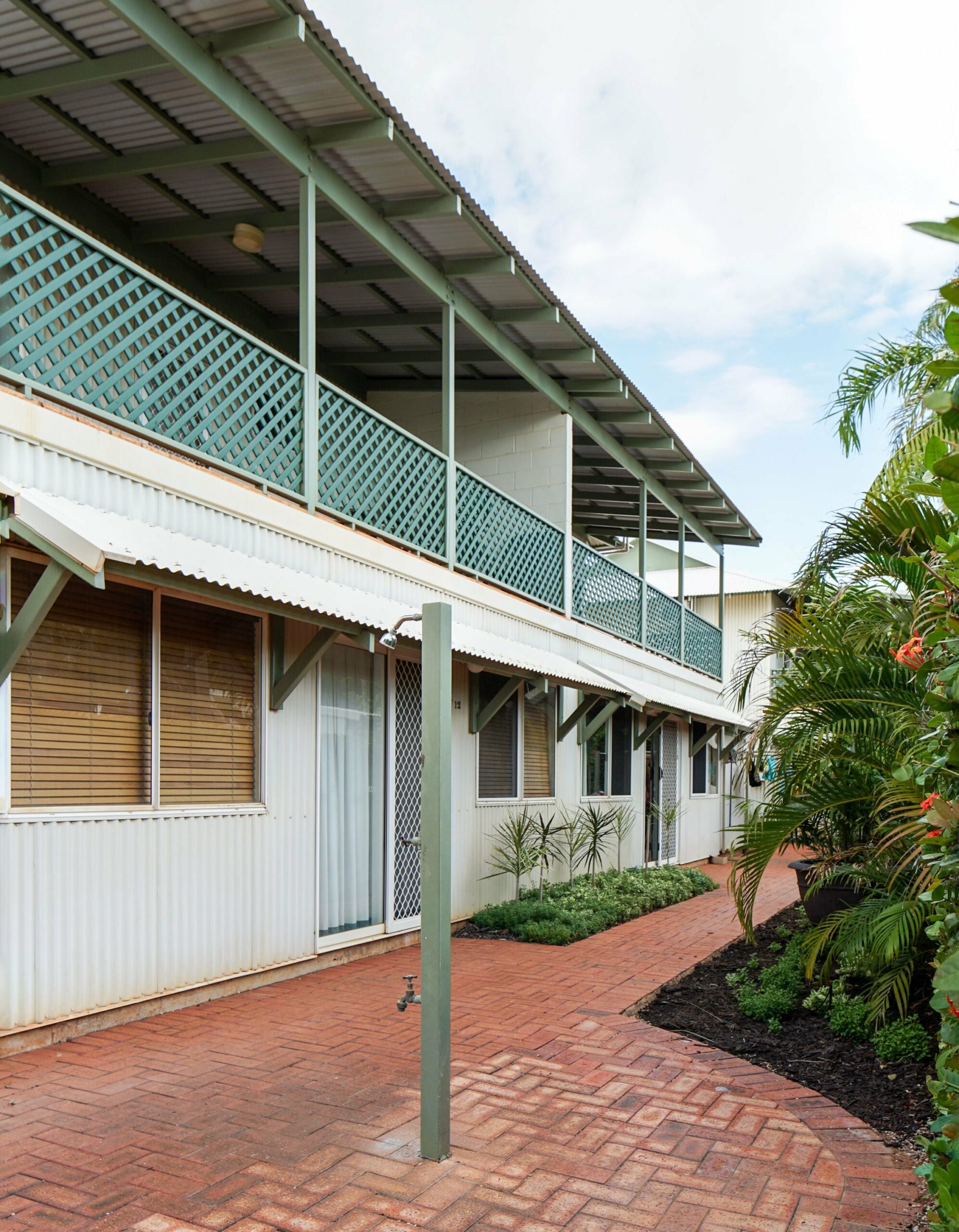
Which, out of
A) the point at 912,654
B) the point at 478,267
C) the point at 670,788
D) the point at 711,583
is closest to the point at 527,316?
the point at 478,267

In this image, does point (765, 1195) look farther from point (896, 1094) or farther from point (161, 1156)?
point (161, 1156)

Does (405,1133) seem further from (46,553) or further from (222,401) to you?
(222,401)

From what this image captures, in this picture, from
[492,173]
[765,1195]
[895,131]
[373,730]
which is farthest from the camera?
[492,173]

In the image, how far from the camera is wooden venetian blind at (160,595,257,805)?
253 inches

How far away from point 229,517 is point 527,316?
4.43 meters

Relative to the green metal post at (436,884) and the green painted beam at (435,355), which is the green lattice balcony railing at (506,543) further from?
the green metal post at (436,884)

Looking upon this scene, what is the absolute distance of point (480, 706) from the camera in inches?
408

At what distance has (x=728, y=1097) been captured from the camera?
4930 mm

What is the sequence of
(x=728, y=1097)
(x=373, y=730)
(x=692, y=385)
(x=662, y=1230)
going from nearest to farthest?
(x=662, y=1230) < (x=728, y=1097) < (x=373, y=730) < (x=692, y=385)

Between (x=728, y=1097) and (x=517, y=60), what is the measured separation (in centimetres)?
2542

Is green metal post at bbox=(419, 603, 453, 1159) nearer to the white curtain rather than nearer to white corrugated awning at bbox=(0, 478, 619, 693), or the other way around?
white corrugated awning at bbox=(0, 478, 619, 693)

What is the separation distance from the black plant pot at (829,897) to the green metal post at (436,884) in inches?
136

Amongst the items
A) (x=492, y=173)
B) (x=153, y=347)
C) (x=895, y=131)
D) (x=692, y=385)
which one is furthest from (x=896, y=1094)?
(x=692, y=385)

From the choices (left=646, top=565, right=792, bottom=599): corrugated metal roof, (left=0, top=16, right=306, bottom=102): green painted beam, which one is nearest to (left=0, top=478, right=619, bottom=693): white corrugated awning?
(left=0, top=16, right=306, bottom=102): green painted beam
